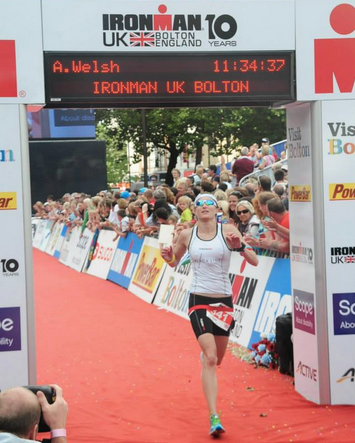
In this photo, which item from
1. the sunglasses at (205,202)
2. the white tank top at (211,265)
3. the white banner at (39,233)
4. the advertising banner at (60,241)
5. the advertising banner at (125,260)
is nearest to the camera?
the white tank top at (211,265)

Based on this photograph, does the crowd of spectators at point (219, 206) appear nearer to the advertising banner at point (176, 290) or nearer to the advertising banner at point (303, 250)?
the advertising banner at point (176, 290)

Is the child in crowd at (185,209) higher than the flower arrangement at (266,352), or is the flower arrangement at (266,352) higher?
the child in crowd at (185,209)

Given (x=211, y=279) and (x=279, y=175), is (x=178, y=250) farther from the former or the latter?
(x=279, y=175)

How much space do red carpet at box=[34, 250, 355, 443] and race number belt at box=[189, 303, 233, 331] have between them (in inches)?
37.7

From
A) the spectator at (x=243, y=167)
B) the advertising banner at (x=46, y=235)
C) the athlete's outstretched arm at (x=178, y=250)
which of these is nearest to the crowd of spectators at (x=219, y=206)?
the spectator at (x=243, y=167)

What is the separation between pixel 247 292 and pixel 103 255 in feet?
35.6

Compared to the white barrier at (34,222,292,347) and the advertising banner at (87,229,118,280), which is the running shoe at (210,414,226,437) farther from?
the advertising banner at (87,229,118,280)

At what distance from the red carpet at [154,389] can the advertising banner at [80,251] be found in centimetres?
924

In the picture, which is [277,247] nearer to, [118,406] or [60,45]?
[118,406]

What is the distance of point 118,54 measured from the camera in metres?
7.96

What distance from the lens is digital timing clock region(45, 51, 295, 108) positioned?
7820 millimetres

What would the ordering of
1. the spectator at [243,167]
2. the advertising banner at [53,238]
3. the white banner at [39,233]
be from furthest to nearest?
the white banner at [39,233] → the advertising banner at [53,238] → the spectator at [243,167]

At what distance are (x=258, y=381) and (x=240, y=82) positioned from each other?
11.5ft

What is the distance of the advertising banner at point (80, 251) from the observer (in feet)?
81.1
